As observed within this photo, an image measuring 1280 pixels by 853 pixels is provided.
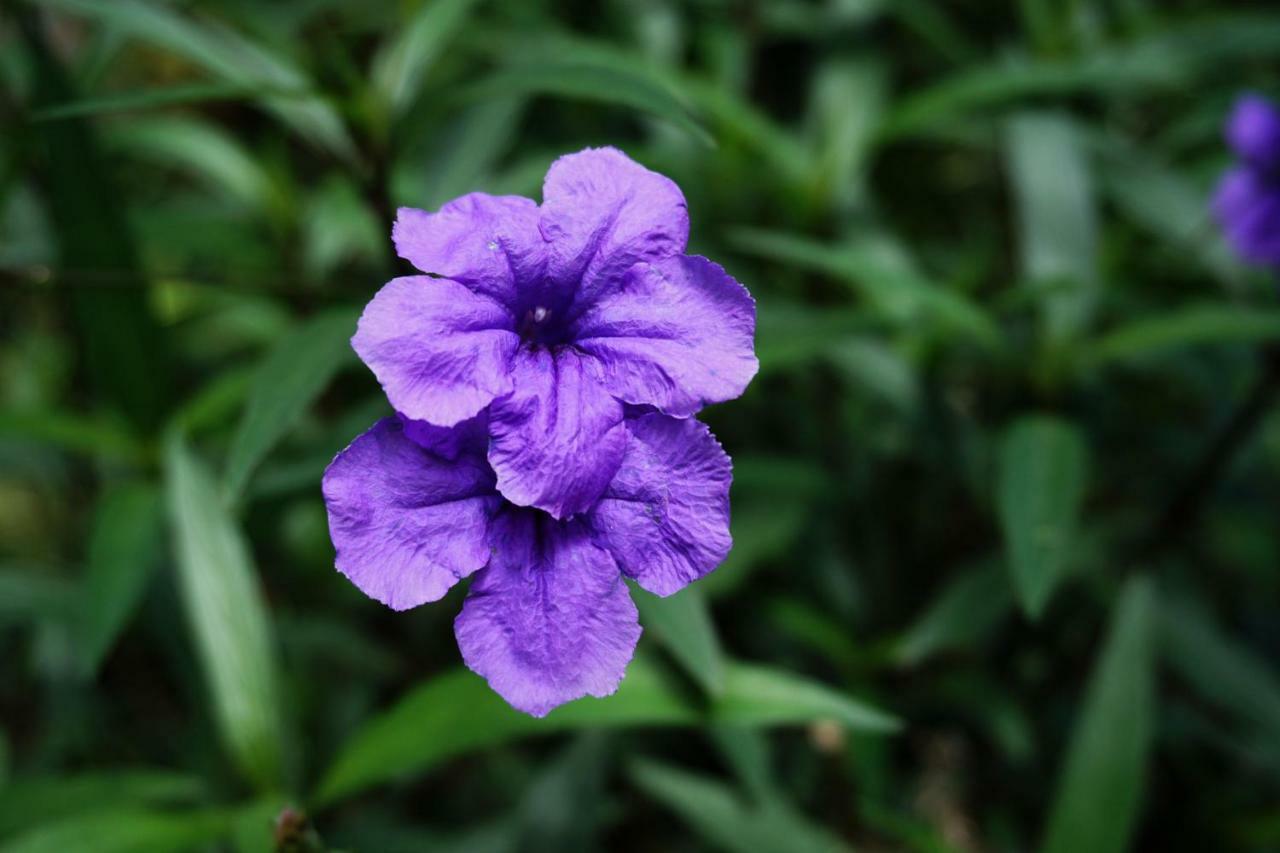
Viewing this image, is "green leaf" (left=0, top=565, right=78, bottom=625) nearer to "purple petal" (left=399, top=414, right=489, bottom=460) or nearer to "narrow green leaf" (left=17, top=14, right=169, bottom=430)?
"narrow green leaf" (left=17, top=14, right=169, bottom=430)

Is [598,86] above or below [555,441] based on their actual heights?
above

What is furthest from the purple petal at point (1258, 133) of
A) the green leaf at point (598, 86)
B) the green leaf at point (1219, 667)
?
the green leaf at point (598, 86)

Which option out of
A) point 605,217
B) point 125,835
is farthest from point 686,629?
point 125,835

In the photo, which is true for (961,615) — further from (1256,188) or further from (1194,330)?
(1256,188)

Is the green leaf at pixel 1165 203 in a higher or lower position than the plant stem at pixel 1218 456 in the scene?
higher

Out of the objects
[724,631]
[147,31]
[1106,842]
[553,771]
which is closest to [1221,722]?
[1106,842]

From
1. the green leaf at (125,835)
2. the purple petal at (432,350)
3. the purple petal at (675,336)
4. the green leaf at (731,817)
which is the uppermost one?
the purple petal at (675,336)

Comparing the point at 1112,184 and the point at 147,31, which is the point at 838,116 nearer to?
the point at 1112,184

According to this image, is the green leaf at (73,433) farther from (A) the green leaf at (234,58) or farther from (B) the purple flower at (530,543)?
(B) the purple flower at (530,543)
